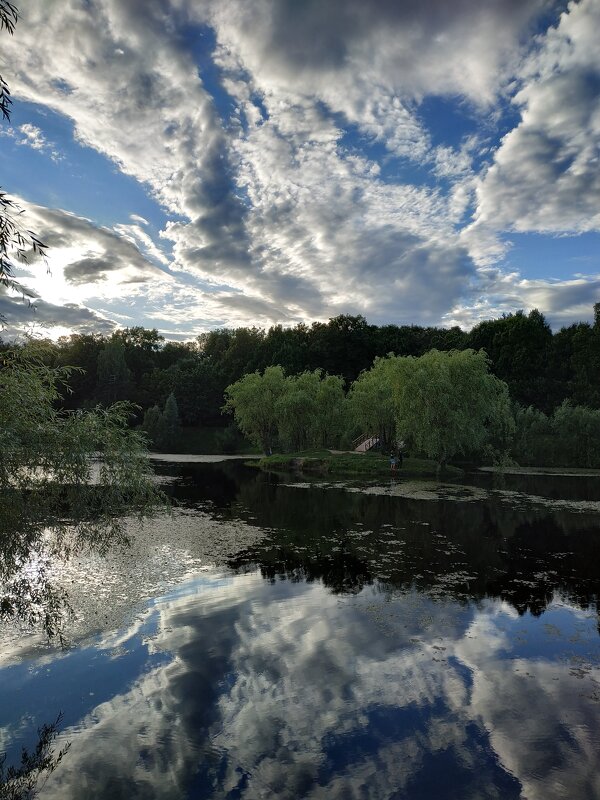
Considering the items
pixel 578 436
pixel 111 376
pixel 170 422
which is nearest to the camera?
pixel 578 436

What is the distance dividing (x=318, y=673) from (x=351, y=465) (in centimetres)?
3912

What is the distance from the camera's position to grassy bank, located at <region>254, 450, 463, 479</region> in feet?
155

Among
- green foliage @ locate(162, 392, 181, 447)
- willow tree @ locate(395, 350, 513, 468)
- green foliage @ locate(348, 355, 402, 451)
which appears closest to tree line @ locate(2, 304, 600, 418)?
green foliage @ locate(162, 392, 181, 447)

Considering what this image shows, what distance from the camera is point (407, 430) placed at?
1804 inches

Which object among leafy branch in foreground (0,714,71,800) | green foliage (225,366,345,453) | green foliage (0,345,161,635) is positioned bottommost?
leafy branch in foreground (0,714,71,800)

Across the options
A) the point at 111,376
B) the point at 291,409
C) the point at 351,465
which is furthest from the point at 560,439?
the point at 111,376

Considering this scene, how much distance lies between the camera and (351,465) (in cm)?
4894

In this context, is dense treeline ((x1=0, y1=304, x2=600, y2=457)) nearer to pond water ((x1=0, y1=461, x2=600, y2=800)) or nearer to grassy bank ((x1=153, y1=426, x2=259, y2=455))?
grassy bank ((x1=153, y1=426, x2=259, y2=455))

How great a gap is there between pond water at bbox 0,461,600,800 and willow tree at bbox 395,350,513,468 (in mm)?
23968

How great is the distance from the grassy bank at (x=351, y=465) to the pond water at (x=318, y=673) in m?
26.6

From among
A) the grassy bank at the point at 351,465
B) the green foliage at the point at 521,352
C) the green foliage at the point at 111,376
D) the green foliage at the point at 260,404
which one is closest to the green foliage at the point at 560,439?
the grassy bank at the point at 351,465

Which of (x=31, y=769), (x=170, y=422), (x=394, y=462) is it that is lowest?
(x=31, y=769)

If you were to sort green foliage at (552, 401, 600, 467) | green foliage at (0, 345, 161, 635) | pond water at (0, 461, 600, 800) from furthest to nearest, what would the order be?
green foliage at (552, 401, 600, 467), green foliage at (0, 345, 161, 635), pond water at (0, 461, 600, 800)

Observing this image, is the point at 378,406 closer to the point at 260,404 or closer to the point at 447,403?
the point at 447,403
